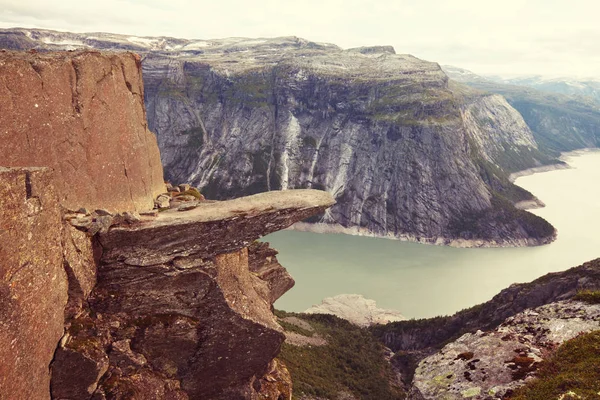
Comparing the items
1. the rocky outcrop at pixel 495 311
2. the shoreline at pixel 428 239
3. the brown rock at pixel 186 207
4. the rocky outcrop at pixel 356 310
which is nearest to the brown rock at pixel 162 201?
the brown rock at pixel 186 207

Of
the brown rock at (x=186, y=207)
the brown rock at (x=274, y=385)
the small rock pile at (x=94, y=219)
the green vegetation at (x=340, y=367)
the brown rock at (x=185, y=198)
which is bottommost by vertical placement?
the green vegetation at (x=340, y=367)

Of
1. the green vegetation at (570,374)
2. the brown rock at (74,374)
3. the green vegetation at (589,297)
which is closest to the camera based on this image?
the green vegetation at (570,374)

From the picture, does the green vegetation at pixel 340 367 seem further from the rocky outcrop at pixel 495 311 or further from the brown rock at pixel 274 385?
the brown rock at pixel 274 385

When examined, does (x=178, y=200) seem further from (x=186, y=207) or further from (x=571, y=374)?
(x=571, y=374)

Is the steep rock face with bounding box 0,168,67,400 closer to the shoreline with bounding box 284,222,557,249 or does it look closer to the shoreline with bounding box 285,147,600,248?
the shoreline with bounding box 285,147,600,248

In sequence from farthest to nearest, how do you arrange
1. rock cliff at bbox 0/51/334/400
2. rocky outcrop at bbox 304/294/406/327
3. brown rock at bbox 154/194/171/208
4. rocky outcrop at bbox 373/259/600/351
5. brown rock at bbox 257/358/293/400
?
rocky outcrop at bbox 304/294/406/327 < rocky outcrop at bbox 373/259/600/351 < brown rock at bbox 257/358/293/400 < brown rock at bbox 154/194/171/208 < rock cliff at bbox 0/51/334/400

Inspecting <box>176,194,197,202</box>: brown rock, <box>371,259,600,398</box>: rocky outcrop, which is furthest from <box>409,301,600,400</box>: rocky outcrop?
<box>371,259,600,398</box>: rocky outcrop

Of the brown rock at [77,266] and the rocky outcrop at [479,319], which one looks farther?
the rocky outcrop at [479,319]
